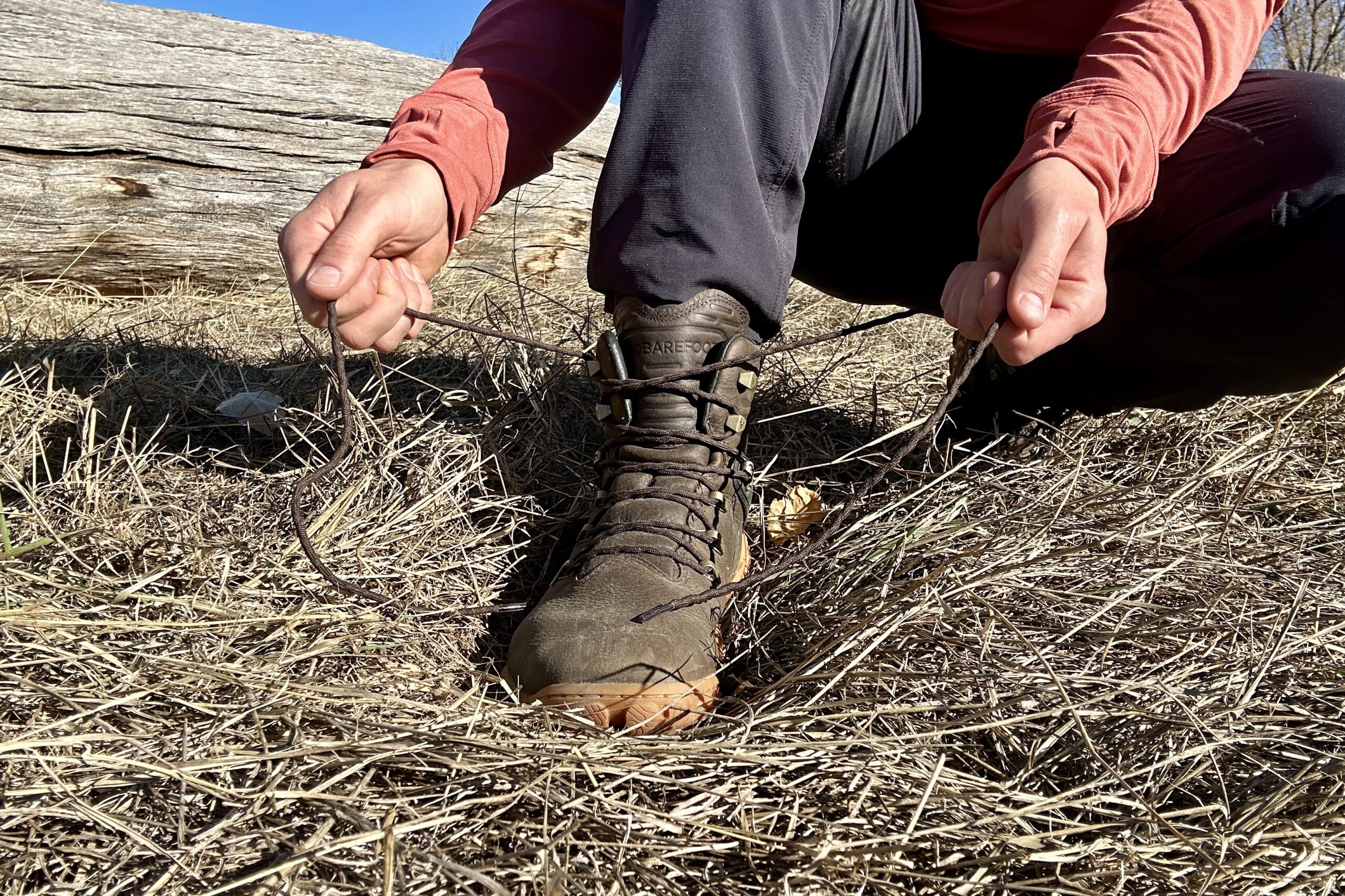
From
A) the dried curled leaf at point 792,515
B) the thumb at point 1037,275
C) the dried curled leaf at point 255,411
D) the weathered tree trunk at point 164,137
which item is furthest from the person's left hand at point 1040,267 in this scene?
the weathered tree trunk at point 164,137

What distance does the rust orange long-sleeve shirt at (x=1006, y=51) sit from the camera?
0.93m

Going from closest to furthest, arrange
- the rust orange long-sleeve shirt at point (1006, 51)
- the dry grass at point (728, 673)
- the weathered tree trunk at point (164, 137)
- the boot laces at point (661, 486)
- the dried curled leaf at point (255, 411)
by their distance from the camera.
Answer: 1. the dry grass at point (728, 673)
2. the rust orange long-sleeve shirt at point (1006, 51)
3. the boot laces at point (661, 486)
4. the dried curled leaf at point (255, 411)
5. the weathered tree trunk at point (164, 137)

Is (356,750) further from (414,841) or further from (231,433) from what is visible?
(231,433)

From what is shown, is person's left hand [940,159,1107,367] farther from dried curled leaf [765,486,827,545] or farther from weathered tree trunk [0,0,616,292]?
weathered tree trunk [0,0,616,292]

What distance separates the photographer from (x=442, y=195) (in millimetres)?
1114

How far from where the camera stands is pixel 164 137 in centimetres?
262

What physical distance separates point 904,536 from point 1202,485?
55cm

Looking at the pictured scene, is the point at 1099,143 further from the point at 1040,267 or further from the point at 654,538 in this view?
the point at 654,538

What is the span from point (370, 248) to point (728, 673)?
2.08 ft

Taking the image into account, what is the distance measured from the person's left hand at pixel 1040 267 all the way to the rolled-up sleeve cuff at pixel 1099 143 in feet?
0.05

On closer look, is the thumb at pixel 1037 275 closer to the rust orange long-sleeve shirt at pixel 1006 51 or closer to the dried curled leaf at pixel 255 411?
the rust orange long-sleeve shirt at pixel 1006 51

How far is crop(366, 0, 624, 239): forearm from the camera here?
44.7 inches

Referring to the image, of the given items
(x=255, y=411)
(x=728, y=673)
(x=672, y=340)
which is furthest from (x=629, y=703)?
(x=255, y=411)

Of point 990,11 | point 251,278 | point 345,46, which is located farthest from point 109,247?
point 990,11
